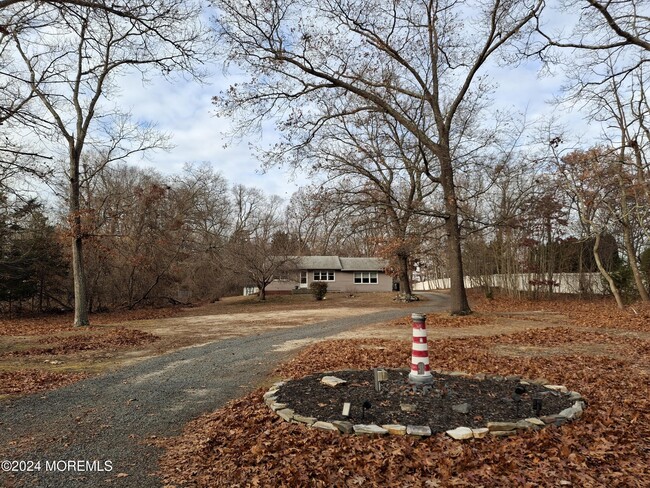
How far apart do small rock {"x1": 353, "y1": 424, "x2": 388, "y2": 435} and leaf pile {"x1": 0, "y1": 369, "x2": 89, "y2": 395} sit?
18.6 feet

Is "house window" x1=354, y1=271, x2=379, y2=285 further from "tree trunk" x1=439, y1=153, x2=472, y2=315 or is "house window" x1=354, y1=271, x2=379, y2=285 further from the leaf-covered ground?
the leaf-covered ground

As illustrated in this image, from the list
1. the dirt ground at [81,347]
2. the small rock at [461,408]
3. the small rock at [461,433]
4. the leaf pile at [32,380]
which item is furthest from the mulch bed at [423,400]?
the dirt ground at [81,347]

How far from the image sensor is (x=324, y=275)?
4584cm

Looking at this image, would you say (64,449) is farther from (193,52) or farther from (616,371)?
(616,371)

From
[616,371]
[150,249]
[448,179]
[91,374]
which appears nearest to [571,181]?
[448,179]

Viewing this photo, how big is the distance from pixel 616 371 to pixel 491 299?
75.5 ft

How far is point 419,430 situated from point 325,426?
95 centimetres

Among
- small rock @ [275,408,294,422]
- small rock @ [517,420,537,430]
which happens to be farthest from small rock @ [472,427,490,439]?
small rock @ [275,408,294,422]

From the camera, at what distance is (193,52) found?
8.24 metres

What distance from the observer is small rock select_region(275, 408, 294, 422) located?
4.62m

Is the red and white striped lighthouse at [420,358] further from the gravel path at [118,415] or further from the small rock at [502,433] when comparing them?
the gravel path at [118,415]

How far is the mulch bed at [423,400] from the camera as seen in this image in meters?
4.40

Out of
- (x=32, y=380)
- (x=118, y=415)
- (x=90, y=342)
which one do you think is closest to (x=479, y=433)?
(x=118, y=415)

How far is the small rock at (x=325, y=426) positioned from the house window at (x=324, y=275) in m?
41.3
